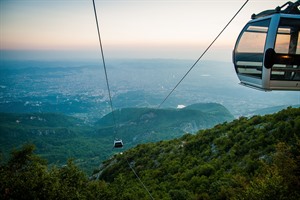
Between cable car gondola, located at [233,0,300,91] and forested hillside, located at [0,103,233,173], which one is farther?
forested hillside, located at [0,103,233,173]

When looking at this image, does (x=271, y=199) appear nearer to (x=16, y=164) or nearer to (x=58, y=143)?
(x=16, y=164)

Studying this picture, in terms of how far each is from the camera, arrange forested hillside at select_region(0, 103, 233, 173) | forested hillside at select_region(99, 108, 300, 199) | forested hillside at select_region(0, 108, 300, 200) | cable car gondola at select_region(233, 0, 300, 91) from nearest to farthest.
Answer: cable car gondola at select_region(233, 0, 300, 91), forested hillside at select_region(0, 108, 300, 200), forested hillside at select_region(99, 108, 300, 199), forested hillside at select_region(0, 103, 233, 173)

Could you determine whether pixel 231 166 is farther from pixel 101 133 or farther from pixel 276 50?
pixel 101 133

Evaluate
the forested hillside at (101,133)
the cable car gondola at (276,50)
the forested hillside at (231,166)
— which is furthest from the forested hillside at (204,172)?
the forested hillside at (101,133)

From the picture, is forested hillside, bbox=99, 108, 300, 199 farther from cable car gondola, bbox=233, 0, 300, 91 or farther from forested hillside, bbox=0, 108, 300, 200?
Answer: cable car gondola, bbox=233, 0, 300, 91

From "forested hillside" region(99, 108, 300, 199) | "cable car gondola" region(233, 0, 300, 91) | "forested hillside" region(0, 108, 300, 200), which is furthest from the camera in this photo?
"forested hillside" region(99, 108, 300, 199)

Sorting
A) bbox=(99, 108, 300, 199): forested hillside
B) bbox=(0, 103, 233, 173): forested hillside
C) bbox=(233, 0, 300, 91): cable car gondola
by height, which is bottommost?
bbox=(0, 103, 233, 173): forested hillside

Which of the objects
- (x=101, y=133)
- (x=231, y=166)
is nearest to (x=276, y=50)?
(x=231, y=166)

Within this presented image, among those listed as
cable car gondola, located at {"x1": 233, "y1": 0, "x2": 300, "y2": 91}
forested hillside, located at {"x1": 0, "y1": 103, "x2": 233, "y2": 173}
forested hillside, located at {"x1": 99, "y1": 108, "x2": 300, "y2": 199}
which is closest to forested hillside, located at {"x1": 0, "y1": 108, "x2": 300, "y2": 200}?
forested hillside, located at {"x1": 99, "y1": 108, "x2": 300, "y2": 199}

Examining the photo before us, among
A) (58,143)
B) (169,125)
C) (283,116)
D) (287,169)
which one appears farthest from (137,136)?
(287,169)
